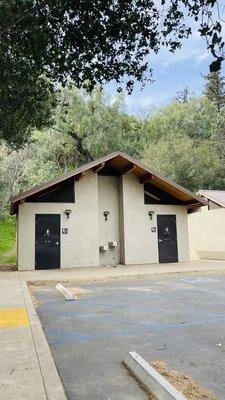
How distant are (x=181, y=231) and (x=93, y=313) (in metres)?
11.7

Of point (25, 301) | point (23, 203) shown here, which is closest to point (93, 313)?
point (25, 301)

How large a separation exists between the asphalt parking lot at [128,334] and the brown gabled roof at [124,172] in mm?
6103

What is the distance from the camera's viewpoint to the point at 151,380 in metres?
3.37

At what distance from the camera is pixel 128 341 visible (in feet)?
16.6

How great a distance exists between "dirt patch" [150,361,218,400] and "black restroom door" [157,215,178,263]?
13547 millimetres

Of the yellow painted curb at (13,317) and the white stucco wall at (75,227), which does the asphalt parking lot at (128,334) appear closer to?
the yellow painted curb at (13,317)

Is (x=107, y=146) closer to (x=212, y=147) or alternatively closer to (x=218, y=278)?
(x=212, y=147)

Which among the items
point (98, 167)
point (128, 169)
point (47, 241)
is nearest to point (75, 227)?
point (47, 241)

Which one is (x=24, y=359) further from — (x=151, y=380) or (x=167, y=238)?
(x=167, y=238)

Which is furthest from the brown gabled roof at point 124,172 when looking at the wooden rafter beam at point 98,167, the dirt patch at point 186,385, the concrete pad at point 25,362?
the dirt patch at point 186,385

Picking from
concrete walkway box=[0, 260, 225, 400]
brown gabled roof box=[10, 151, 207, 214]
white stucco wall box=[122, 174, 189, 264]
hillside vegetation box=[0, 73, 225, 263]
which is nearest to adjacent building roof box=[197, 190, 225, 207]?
brown gabled roof box=[10, 151, 207, 214]

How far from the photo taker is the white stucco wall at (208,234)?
20422 mm

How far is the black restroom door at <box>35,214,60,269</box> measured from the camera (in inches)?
620

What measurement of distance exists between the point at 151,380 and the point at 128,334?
2.08 metres
